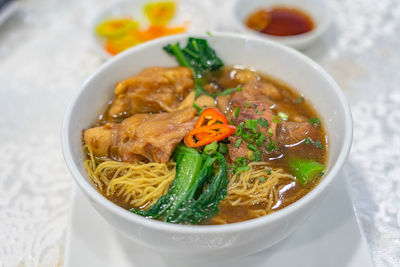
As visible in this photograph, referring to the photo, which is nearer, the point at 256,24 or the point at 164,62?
the point at 164,62

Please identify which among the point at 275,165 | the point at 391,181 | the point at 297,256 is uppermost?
the point at 275,165

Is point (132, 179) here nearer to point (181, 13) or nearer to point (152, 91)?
point (152, 91)

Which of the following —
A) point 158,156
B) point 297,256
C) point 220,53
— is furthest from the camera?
point 220,53

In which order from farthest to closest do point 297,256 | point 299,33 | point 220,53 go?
1. point 299,33
2. point 220,53
3. point 297,256

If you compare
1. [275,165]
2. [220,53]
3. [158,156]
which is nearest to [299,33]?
[220,53]

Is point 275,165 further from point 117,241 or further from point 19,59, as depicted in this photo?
point 19,59

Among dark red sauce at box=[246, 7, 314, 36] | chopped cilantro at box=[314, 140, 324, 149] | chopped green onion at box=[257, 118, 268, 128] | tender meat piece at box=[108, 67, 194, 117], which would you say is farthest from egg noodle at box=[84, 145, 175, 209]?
dark red sauce at box=[246, 7, 314, 36]

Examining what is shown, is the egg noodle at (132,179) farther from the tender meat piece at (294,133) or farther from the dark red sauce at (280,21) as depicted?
the dark red sauce at (280,21)

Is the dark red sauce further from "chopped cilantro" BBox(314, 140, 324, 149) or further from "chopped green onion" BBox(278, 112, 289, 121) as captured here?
"chopped cilantro" BBox(314, 140, 324, 149)

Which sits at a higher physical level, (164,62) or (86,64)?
(164,62)
